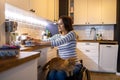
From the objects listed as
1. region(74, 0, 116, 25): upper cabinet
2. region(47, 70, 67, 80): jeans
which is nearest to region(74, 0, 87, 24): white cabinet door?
region(74, 0, 116, 25): upper cabinet

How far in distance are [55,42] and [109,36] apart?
10.6ft

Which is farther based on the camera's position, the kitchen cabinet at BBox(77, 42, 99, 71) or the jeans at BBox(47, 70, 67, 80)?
the kitchen cabinet at BBox(77, 42, 99, 71)

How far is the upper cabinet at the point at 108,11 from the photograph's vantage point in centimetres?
459

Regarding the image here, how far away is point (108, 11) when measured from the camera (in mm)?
4652

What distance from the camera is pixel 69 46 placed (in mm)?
2201

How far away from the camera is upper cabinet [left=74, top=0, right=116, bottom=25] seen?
4.62 metres

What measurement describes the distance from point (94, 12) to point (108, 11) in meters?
0.38

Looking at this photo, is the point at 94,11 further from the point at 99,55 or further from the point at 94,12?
the point at 99,55

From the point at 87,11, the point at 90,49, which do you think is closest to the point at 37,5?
the point at 90,49

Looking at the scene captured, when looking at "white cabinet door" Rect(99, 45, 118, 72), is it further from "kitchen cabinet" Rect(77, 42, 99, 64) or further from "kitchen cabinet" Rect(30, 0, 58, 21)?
"kitchen cabinet" Rect(30, 0, 58, 21)

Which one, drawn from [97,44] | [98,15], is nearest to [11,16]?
[97,44]

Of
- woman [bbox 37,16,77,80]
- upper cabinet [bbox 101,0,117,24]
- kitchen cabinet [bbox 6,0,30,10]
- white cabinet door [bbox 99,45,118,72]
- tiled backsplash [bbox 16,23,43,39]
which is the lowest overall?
white cabinet door [bbox 99,45,118,72]

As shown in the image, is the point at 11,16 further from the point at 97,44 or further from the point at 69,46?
the point at 97,44

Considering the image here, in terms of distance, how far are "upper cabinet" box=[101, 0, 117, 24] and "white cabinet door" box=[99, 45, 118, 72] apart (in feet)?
2.53
